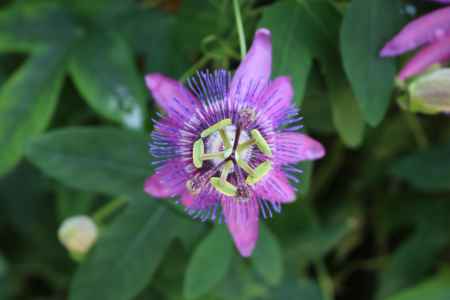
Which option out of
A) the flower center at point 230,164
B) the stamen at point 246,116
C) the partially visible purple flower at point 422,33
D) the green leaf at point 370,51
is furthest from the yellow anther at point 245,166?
the partially visible purple flower at point 422,33

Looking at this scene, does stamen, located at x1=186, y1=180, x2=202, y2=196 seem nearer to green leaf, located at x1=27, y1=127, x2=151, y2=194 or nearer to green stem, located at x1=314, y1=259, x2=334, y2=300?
green leaf, located at x1=27, y1=127, x2=151, y2=194

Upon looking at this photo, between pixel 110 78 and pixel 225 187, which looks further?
pixel 110 78

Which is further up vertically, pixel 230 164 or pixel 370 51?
pixel 370 51

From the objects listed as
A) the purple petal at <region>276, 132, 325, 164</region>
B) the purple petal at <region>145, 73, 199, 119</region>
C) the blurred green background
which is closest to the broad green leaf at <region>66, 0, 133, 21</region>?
the blurred green background

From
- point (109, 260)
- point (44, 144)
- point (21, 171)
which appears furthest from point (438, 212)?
point (21, 171)

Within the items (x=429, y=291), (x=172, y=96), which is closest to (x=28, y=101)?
(x=172, y=96)

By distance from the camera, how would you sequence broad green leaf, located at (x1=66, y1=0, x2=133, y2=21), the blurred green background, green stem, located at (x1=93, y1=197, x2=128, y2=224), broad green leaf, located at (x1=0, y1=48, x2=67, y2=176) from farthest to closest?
broad green leaf, located at (x1=66, y1=0, x2=133, y2=21) → broad green leaf, located at (x1=0, y1=48, x2=67, y2=176) → green stem, located at (x1=93, y1=197, x2=128, y2=224) → the blurred green background

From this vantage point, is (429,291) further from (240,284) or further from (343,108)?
(343,108)
